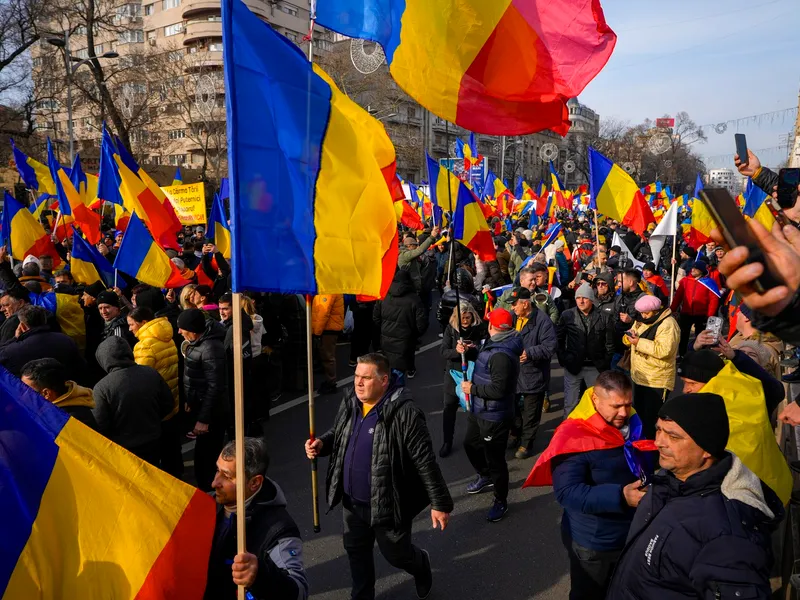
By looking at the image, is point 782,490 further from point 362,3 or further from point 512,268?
point 512,268

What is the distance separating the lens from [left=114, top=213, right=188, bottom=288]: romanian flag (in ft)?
22.2

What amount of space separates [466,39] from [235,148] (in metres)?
1.81

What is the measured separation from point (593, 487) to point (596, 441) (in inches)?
9.5

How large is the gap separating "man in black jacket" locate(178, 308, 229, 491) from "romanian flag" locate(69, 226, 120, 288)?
337 centimetres

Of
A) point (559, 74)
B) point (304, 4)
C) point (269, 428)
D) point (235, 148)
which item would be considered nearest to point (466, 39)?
point (559, 74)

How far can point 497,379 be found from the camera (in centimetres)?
468

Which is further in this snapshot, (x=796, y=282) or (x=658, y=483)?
(x=658, y=483)

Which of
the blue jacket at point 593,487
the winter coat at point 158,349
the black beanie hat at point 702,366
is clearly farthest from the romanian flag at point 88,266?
the black beanie hat at point 702,366

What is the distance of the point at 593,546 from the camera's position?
9.82ft

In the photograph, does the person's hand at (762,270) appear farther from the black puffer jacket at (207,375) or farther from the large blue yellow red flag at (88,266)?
the large blue yellow red flag at (88,266)

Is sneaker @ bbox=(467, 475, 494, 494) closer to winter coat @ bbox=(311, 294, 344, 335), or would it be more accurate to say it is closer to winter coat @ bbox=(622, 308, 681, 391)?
winter coat @ bbox=(622, 308, 681, 391)

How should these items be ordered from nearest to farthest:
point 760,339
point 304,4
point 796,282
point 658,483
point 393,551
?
point 796,282, point 658,483, point 393,551, point 760,339, point 304,4

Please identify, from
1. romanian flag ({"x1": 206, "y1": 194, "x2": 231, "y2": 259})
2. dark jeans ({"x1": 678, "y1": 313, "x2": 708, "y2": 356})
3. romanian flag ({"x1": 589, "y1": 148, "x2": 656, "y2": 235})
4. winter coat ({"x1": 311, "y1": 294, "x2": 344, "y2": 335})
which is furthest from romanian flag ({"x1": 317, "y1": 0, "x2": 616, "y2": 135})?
romanian flag ({"x1": 206, "y1": 194, "x2": 231, "y2": 259})

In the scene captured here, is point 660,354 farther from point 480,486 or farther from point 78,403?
point 78,403
